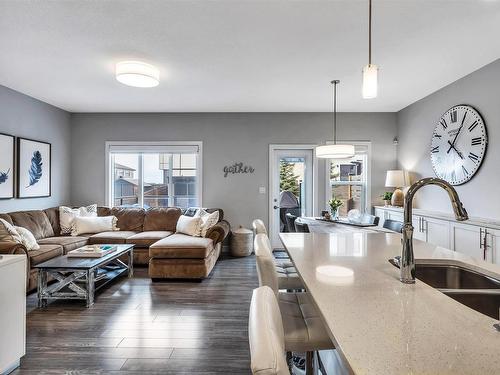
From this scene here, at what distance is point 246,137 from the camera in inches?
215

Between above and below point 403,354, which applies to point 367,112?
above

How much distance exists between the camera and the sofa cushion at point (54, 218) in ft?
14.8

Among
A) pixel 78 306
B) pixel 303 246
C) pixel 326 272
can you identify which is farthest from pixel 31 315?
pixel 326 272

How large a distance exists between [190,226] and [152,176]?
1.73 metres

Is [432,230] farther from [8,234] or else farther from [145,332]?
[8,234]

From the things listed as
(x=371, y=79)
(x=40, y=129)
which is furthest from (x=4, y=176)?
(x=371, y=79)

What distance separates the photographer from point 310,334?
1312 millimetres

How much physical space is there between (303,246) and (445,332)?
3.32ft

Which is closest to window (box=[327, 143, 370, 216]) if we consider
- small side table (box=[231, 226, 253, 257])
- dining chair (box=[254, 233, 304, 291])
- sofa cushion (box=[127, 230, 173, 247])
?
small side table (box=[231, 226, 253, 257])

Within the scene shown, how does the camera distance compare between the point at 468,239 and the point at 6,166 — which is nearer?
the point at 468,239

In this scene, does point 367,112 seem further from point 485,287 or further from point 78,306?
point 78,306

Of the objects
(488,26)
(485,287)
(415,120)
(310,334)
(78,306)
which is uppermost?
(488,26)

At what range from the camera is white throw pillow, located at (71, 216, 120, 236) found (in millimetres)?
4570

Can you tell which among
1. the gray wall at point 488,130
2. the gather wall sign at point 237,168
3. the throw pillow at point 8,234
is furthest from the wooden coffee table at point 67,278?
the gray wall at point 488,130
